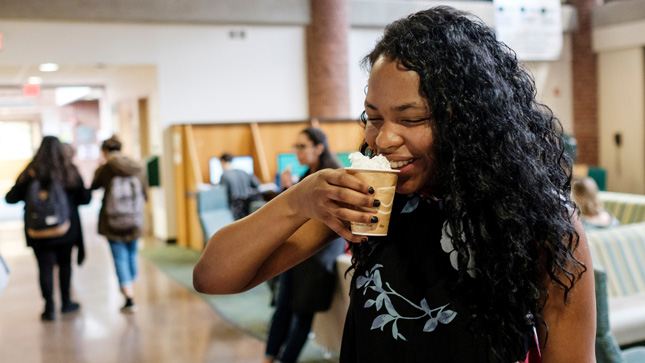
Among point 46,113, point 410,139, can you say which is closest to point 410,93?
point 410,139

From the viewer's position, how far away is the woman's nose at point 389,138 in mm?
986

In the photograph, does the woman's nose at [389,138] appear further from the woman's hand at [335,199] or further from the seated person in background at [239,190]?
the seated person in background at [239,190]

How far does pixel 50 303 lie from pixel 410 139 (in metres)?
5.99

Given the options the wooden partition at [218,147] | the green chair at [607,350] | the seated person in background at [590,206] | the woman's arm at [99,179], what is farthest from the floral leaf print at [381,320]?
the wooden partition at [218,147]

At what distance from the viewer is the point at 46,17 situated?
959 centimetres

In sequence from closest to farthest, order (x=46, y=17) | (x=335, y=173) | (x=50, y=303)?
(x=335, y=173) → (x=50, y=303) → (x=46, y=17)

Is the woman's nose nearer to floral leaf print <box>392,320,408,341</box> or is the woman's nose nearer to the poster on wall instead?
floral leaf print <box>392,320,408,341</box>

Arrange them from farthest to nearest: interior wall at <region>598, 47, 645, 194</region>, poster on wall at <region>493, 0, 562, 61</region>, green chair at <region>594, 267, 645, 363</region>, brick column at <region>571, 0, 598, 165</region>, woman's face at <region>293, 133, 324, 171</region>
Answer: brick column at <region>571, 0, 598, 165</region> < interior wall at <region>598, 47, 645, 194</region> < poster on wall at <region>493, 0, 562, 61</region> < woman's face at <region>293, 133, 324, 171</region> < green chair at <region>594, 267, 645, 363</region>

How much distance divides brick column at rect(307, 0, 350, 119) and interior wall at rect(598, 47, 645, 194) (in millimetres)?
5769

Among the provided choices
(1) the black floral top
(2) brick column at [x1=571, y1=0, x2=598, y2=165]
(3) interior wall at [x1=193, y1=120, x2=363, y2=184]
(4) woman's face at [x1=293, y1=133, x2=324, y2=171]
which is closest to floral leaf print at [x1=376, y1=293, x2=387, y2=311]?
(1) the black floral top

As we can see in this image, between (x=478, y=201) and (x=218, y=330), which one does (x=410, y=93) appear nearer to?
(x=478, y=201)

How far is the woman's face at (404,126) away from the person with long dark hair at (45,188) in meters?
5.48

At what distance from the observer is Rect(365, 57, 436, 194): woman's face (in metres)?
1.00

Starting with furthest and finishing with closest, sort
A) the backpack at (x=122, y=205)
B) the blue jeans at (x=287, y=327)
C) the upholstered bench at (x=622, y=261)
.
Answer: the backpack at (x=122, y=205)
the upholstered bench at (x=622, y=261)
the blue jeans at (x=287, y=327)
